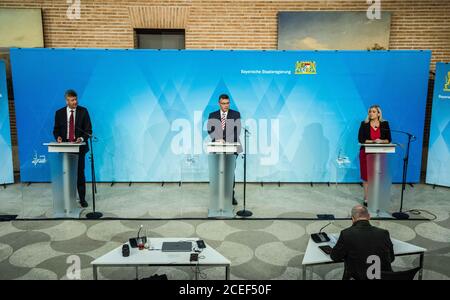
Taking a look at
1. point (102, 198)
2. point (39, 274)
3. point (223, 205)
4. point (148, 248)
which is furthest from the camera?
point (102, 198)

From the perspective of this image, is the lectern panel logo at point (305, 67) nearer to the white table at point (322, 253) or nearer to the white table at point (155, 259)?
the white table at point (322, 253)

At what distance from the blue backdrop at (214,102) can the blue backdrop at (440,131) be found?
296mm

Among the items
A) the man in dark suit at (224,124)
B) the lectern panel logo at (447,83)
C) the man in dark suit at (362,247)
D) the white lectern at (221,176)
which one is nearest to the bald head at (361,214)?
the man in dark suit at (362,247)

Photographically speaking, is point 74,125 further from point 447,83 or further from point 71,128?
point 447,83

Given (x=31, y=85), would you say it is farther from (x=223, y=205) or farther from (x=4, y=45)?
(x=223, y=205)

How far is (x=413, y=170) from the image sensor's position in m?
8.08

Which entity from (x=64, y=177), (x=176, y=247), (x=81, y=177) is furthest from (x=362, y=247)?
(x=81, y=177)

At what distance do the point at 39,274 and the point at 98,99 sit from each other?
161 inches

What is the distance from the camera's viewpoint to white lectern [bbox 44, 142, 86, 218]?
5.82 meters

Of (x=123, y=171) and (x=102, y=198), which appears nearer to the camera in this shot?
(x=102, y=198)

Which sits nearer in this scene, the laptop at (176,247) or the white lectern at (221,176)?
Result: the laptop at (176,247)

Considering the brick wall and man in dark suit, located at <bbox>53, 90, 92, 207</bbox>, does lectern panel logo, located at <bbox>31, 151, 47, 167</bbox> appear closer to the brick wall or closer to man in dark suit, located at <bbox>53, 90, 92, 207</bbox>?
man in dark suit, located at <bbox>53, 90, 92, 207</bbox>

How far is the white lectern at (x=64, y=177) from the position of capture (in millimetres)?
5816

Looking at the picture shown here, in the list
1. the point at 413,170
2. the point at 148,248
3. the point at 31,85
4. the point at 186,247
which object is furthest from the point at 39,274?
the point at 413,170
